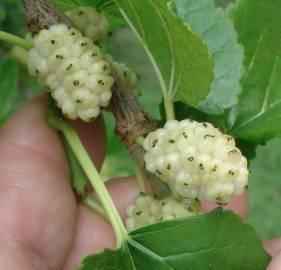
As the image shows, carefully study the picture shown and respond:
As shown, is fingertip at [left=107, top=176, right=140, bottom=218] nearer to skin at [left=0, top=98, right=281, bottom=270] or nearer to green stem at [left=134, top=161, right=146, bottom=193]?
skin at [left=0, top=98, right=281, bottom=270]

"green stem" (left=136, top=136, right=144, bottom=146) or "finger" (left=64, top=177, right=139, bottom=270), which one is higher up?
"green stem" (left=136, top=136, right=144, bottom=146)

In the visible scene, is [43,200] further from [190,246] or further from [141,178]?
[190,246]

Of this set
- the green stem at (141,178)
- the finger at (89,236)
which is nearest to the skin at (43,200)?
the finger at (89,236)

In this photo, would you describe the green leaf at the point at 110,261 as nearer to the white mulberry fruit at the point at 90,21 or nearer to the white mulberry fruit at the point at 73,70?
the white mulberry fruit at the point at 73,70

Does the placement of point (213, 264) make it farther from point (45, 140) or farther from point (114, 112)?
point (45, 140)

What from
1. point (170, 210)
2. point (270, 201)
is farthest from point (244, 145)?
point (270, 201)

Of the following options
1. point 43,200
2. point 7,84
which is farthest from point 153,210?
point 7,84

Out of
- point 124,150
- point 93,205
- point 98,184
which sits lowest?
point 124,150

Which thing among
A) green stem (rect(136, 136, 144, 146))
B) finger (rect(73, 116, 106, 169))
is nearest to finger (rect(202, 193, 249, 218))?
finger (rect(73, 116, 106, 169))
